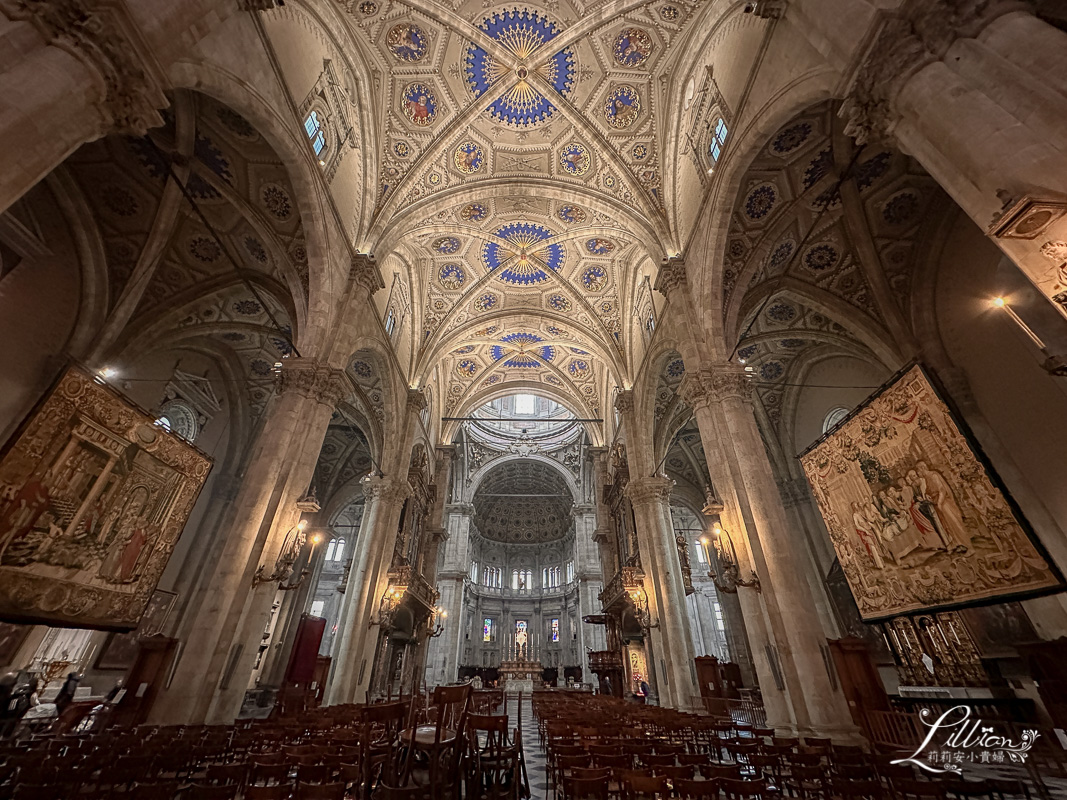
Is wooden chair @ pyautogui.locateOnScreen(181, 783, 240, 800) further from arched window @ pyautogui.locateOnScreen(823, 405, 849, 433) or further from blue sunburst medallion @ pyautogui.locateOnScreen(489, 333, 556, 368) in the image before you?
blue sunburst medallion @ pyautogui.locateOnScreen(489, 333, 556, 368)

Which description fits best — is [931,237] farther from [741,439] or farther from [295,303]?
[295,303]

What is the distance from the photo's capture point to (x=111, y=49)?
4211mm

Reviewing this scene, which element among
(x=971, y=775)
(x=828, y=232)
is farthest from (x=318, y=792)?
(x=828, y=232)

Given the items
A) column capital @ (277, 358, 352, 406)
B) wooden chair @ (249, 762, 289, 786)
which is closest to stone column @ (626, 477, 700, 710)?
column capital @ (277, 358, 352, 406)

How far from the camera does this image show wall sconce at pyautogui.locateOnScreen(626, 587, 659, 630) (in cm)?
1434

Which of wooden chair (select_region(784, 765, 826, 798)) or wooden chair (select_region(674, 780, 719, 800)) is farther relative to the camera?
wooden chair (select_region(784, 765, 826, 798))

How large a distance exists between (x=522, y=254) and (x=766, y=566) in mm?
14022

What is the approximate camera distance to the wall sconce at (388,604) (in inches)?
566

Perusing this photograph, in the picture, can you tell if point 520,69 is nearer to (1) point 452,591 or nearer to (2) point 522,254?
(2) point 522,254

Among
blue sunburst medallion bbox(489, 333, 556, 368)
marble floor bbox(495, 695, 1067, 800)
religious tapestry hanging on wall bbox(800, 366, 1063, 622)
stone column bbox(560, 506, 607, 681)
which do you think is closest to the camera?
marble floor bbox(495, 695, 1067, 800)

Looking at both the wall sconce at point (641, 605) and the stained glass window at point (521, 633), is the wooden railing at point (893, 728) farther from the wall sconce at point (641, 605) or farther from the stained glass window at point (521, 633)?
the stained glass window at point (521, 633)

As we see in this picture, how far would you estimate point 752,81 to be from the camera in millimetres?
8633

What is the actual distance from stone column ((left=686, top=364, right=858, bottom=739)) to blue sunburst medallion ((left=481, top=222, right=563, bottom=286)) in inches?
385

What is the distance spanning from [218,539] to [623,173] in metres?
17.8
